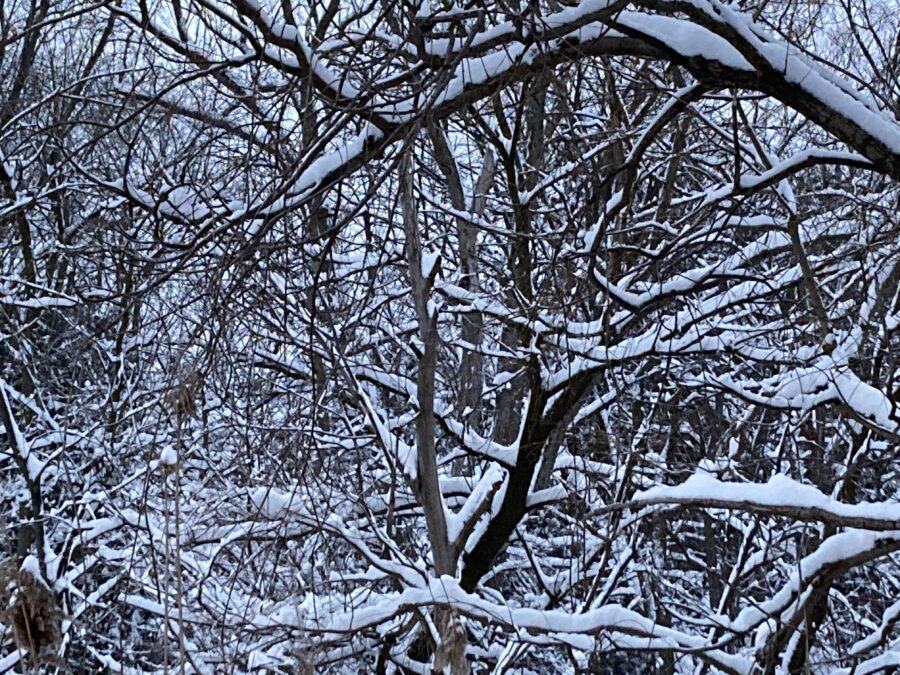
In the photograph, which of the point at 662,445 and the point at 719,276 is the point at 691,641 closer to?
the point at 719,276

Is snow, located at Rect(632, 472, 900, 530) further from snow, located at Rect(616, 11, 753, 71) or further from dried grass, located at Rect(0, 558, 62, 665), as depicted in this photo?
dried grass, located at Rect(0, 558, 62, 665)

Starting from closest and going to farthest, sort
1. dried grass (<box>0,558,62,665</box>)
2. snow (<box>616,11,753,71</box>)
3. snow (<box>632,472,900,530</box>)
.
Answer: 1. dried grass (<box>0,558,62,665</box>)
2. snow (<box>616,11,753,71</box>)
3. snow (<box>632,472,900,530</box>)

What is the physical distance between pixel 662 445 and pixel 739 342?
1.55 metres

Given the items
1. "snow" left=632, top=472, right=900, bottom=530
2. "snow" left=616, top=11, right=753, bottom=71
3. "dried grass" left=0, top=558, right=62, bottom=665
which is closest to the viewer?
"dried grass" left=0, top=558, right=62, bottom=665

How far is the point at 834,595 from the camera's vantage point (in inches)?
249

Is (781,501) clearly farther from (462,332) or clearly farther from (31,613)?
(462,332)

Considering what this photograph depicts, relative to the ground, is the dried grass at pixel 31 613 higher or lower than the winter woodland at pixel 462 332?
lower

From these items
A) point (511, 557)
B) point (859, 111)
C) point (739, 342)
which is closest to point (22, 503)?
point (511, 557)

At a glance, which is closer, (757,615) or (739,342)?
(757,615)

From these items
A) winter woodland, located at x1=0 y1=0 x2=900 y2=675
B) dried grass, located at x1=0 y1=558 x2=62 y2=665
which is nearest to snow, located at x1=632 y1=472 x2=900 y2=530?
winter woodland, located at x1=0 y1=0 x2=900 y2=675

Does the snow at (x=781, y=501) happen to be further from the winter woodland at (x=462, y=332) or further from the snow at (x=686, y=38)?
the snow at (x=686, y=38)

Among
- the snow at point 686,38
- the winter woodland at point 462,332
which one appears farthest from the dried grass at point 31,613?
the snow at point 686,38

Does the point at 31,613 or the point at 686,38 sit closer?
the point at 31,613

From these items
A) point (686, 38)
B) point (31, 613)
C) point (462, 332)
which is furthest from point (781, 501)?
point (462, 332)
